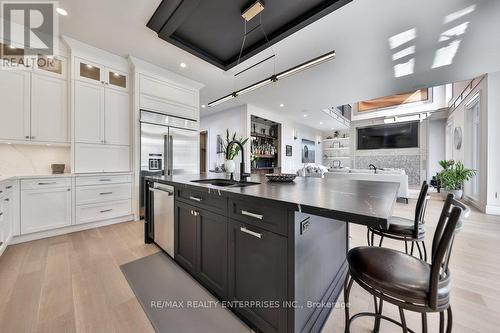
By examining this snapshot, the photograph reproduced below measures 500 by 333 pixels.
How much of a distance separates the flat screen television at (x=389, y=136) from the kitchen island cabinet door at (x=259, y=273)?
903 cm

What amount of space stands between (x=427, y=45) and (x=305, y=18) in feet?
7.45

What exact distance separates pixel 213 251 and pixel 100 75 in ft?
11.6

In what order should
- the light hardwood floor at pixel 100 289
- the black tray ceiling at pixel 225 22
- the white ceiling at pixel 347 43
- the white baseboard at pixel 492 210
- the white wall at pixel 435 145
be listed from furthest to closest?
the white wall at pixel 435 145 → the white baseboard at pixel 492 210 → the white ceiling at pixel 347 43 → the black tray ceiling at pixel 225 22 → the light hardwood floor at pixel 100 289

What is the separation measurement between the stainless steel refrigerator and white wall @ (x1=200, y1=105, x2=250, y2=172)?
6.48ft

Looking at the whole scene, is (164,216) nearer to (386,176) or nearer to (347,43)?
(347,43)

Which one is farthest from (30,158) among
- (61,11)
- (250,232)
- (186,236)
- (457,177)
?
(457,177)

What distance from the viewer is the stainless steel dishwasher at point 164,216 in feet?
6.43

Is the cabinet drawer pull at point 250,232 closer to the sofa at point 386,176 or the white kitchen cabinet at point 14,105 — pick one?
the white kitchen cabinet at point 14,105

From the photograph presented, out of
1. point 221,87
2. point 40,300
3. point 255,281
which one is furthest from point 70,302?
point 221,87

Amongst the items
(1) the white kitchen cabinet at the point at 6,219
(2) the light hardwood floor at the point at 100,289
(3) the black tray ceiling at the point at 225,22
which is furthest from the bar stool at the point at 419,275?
(1) the white kitchen cabinet at the point at 6,219

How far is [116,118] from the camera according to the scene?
10.9 ft

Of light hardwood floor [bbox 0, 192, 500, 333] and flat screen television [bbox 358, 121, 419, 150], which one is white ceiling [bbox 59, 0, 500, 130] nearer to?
light hardwood floor [bbox 0, 192, 500, 333]

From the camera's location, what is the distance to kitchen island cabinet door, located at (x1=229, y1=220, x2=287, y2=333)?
104 cm

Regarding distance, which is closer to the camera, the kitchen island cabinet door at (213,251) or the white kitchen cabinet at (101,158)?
the kitchen island cabinet door at (213,251)
